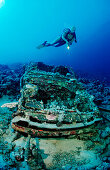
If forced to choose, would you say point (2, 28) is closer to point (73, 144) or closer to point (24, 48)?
point (24, 48)

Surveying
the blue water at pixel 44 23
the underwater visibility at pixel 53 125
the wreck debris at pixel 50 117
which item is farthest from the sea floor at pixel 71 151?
the blue water at pixel 44 23

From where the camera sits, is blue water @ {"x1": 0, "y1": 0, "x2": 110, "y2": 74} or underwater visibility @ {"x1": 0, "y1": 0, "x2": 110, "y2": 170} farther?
blue water @ {"x1": 0, "y1": 0, "x2": 110, "y2": 74}

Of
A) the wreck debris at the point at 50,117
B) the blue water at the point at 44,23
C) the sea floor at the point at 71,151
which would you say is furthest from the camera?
the blue water at the point at 44,23

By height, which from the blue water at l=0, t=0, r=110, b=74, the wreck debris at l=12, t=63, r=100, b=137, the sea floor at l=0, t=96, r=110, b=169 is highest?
the blue water at l=0, t=0, r=110, b=74

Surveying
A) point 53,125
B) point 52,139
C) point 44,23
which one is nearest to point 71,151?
point 52,139

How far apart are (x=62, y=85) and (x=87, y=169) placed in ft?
9.36

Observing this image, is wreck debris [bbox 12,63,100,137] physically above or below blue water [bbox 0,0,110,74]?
below

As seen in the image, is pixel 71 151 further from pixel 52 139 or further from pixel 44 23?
pixel 44 23

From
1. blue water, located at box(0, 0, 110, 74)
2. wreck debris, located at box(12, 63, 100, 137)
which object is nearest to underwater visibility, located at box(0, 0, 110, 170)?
wreck debris, located at box(12, 63, 100, 137)

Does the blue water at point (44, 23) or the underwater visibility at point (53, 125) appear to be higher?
the blue water at point (44, 23)

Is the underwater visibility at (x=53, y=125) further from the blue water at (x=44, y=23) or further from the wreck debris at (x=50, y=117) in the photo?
the blue water at (x=44, y=23)

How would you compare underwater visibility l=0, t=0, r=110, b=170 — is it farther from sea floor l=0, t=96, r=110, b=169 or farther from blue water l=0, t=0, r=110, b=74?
blue water l=0, t=0, r=110, b=74

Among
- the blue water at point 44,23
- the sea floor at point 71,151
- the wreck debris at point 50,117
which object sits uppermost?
the blue water at point 44,23

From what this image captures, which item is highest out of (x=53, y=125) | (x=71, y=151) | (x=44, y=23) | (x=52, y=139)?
(x=44, y=23)
